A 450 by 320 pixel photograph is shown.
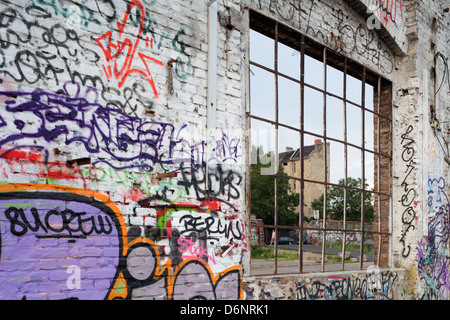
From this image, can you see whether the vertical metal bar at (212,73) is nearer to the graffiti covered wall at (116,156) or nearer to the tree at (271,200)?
the graffiti covered wall at (116,156)

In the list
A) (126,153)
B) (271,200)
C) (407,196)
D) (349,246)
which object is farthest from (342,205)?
(126,153)

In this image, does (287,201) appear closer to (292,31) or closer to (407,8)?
(407,8)

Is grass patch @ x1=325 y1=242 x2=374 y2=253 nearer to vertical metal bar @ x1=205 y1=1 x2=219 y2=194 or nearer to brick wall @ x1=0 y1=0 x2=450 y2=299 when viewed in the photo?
brick wall @ x1=0 y1=0 x2=450 y2=299

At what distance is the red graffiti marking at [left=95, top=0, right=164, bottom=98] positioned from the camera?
3.52 m

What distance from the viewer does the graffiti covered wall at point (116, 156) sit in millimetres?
2977

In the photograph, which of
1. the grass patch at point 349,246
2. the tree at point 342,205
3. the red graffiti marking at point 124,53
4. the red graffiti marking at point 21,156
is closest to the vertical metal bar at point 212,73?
the red graffiti marking at point 124,53

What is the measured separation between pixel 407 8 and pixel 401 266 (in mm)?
4479

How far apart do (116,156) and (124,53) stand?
0.91m

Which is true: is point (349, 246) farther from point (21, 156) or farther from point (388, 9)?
point (21, 156)

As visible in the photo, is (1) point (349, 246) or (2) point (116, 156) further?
(1) point (349, 246)

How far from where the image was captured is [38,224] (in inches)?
118

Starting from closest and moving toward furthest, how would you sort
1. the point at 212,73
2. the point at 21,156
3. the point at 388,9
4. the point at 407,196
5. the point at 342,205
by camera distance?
the point at 21,156 → the point at 212,73 → the point at 388,9 → the point at 407,196 → the point at 342,205

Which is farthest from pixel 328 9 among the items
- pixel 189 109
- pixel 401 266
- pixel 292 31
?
pixel 401 266

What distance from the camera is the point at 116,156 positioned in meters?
3.51
